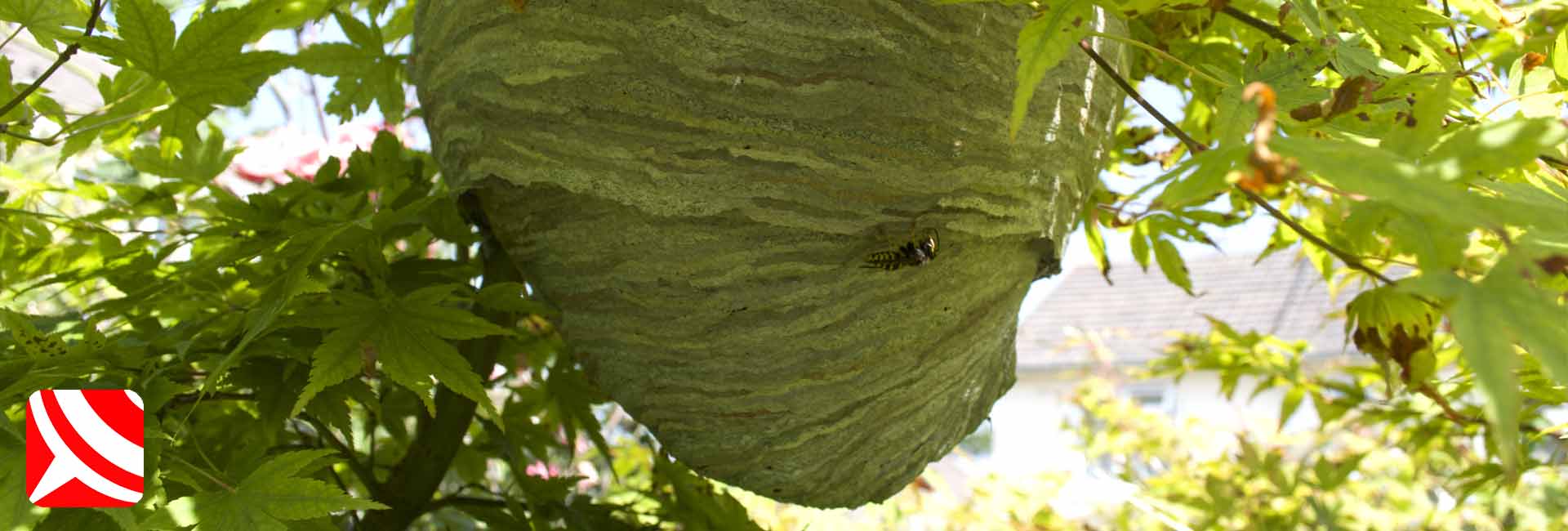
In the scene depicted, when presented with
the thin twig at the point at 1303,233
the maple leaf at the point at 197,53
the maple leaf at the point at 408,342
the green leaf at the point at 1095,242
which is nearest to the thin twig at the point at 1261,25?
the thin twig at the point at 1303,233

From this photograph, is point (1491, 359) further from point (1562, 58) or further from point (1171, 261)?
point (1171, 261)

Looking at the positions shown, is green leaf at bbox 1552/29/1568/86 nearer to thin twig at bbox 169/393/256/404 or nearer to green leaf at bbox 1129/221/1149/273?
green leaf at bbox 1129/221/1149/273

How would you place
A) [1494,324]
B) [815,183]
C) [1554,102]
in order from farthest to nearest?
[815,183], [1554,102], [1494,324]

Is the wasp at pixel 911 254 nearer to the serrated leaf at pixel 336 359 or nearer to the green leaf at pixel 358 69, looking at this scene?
the serrated leaf at pixel 336 359

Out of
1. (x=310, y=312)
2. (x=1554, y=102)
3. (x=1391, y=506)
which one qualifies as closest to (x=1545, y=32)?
(x=1554, y=102)

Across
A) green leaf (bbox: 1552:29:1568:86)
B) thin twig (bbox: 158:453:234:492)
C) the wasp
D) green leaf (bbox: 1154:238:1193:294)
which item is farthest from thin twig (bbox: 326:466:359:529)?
green leaf (bbox: 1552:29:1568:86)

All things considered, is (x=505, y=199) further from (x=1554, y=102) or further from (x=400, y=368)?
(x=1554, y=102)

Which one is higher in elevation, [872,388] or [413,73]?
[413,73]
